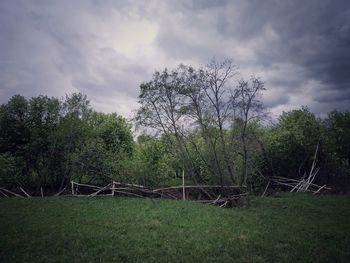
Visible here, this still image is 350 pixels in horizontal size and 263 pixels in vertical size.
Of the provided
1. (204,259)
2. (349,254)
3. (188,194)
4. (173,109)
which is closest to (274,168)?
(188,194)

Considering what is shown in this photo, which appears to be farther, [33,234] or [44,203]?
[44,203]

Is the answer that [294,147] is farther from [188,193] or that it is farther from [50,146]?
[50,146]

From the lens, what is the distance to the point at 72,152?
95.3 ft

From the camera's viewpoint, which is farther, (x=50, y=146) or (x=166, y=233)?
(x=50, y=146)

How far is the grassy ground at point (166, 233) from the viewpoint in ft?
30.7

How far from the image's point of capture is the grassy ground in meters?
9.37

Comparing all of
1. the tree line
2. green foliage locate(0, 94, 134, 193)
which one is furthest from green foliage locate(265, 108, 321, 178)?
green foliage locate(0, 94, 134, 193)

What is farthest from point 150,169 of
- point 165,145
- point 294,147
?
point 294,147

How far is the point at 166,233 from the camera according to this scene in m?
12.0

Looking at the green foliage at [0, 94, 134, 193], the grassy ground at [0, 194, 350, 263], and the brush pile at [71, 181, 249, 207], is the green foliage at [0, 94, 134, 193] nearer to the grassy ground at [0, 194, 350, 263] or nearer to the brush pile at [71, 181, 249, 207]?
the brush pile at [71, 181, 249, 207]

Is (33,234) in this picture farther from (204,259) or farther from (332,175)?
(332,175)

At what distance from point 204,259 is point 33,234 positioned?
694cm

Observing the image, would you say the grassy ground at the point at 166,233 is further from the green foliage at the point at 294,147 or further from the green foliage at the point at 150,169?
the green foliage at the point at 294,147

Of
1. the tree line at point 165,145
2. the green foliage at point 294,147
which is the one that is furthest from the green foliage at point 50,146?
the green foliage at point 294,147
